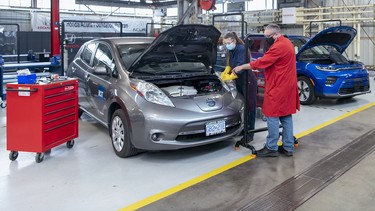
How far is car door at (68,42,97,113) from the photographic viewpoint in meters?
5.34

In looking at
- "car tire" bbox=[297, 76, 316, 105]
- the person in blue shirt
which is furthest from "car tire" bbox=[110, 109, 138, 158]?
"car tire" bbox=[297, 76, 316, 105]

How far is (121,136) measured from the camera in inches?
167

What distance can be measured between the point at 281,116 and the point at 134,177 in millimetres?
1855

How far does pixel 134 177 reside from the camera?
3.71 meters

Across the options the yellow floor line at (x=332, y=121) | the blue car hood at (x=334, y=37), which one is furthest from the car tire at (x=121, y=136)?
the blue car hood at (x=334, y=37)

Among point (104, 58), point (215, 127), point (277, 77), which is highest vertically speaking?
point (104, 58)

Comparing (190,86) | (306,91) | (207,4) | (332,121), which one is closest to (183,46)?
(190,86)

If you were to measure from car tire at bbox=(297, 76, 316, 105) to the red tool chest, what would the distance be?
5.11 m

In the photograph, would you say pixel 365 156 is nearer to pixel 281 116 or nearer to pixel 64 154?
pixel 281 116

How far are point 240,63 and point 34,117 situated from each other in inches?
101

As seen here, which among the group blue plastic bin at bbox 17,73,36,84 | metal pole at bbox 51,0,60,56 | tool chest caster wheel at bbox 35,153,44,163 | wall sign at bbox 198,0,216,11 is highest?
wall sign at bbox 198,0,216,11

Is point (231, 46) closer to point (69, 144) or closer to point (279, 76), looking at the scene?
point (279, 76)

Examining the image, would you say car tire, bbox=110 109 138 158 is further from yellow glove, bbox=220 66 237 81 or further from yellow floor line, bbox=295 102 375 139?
yellow floor line, bbox=295 102 375 139

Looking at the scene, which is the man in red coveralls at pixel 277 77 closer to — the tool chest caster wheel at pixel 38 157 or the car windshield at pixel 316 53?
the tool chest caster wheel at pixel 38 157
